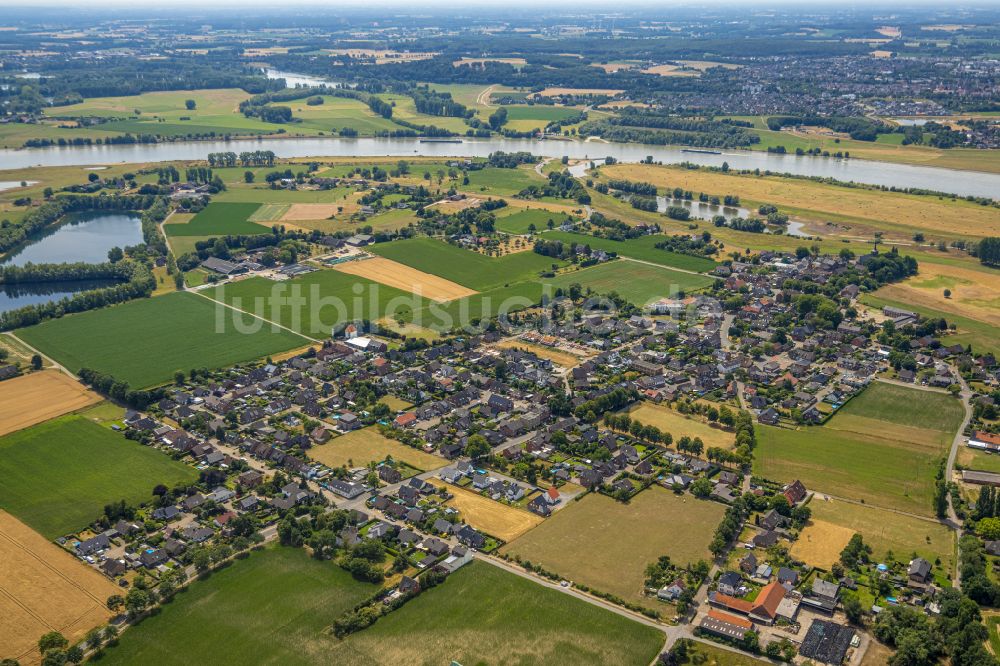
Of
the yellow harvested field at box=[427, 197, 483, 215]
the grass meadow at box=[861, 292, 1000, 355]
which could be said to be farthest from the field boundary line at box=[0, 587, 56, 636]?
the yellow harvested field at box=[427, 197, 483, 215]

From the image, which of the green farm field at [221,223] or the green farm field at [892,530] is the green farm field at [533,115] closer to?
the green farm field at [221,223]

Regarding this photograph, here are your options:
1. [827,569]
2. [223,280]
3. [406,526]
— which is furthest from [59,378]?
[827,569]

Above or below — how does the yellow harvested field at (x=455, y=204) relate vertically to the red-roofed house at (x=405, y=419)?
above

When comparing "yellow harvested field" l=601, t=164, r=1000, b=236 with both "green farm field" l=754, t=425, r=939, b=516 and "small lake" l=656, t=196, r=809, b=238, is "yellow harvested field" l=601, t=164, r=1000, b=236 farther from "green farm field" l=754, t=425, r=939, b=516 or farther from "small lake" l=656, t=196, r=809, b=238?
"green farm field" l=754, t=425, r=939, b=516

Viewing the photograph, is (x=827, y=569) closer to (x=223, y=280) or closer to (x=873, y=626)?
(x=873, y=626)

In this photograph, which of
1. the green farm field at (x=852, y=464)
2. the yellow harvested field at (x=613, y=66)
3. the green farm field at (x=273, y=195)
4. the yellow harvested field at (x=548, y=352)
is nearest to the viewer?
the green farm field at (x=852, y=464)

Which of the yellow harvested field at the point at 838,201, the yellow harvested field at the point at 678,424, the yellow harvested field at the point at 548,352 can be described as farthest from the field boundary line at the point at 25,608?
the yellow harvested field at the point at 838,201

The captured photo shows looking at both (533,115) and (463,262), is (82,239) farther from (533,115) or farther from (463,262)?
(533,115)
